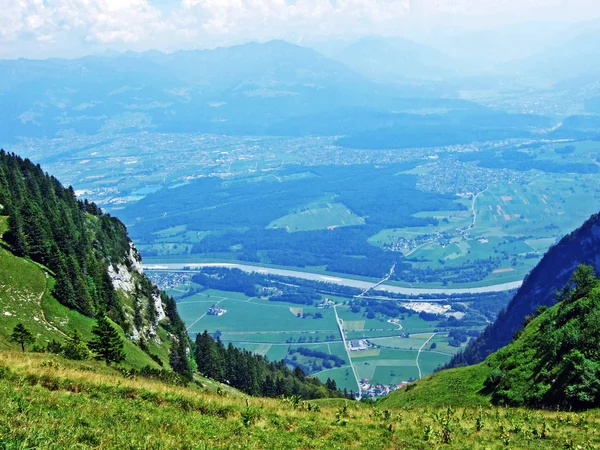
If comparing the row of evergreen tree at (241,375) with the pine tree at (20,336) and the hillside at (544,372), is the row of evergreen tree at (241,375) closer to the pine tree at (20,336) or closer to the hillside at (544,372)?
the hillside at (544,372)

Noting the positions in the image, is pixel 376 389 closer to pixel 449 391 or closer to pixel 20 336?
pixel 449 391

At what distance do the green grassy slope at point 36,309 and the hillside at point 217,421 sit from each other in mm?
25343

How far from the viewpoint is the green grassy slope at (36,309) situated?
1868 inches

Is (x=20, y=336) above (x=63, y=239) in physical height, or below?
below

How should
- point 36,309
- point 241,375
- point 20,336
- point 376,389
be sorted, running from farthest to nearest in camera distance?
point 376,389
point 241,375
point 36,309
point 20,336

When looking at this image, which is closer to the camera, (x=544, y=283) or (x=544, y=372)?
(x=544, y=372)

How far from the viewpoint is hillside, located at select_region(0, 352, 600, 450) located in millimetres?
16109

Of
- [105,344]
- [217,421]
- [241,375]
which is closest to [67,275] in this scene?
[105,344]

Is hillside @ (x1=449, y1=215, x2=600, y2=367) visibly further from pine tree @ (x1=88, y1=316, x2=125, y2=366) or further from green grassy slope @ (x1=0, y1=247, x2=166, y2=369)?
pine tree @ (x1=88, y1=316, x2=125, y2=366)

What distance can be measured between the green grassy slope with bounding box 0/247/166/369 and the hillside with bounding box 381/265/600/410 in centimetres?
3035

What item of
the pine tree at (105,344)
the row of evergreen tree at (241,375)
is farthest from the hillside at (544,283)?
the pine tree at (105,344)

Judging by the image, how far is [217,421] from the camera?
20.5 metres

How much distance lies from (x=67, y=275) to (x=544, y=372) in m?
51.2

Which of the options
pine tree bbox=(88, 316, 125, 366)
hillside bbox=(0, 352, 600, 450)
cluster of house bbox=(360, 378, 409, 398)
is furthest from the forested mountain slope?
cluster of house bbox=(360, 378, 409, 398)
